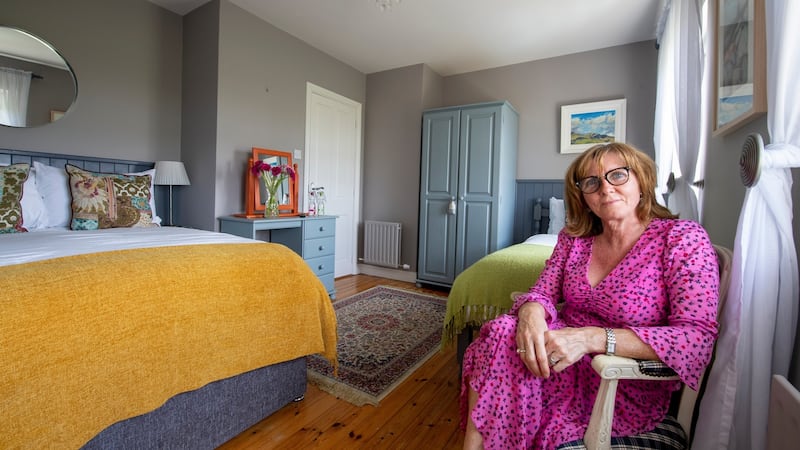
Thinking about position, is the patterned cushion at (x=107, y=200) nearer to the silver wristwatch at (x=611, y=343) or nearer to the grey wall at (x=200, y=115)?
the grey wall at (x=200, y=115)

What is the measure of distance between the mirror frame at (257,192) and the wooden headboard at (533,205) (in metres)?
2.49

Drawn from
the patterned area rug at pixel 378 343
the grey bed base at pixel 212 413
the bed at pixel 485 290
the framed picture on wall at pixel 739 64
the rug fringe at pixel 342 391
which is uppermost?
the framed picture on wall at pixel 739 64

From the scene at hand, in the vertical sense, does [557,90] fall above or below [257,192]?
above

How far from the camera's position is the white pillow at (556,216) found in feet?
11.6

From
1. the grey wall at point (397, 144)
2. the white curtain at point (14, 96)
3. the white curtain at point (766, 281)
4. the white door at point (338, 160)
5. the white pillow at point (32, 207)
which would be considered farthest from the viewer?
the grey wall at point (397, 144)

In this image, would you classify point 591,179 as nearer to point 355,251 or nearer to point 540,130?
point 540,130

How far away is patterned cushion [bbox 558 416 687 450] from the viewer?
86cm

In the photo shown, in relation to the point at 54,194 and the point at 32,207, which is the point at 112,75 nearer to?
the point at 54,194

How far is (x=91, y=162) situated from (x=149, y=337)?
2.47 m

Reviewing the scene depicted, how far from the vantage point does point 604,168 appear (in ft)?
3.66

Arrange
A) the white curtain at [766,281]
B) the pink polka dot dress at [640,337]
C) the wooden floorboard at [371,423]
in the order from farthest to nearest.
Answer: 1. the wooden floorboard at [371,423]
2. the pink polka dot dress at [640,337]
3. the white curtain at [766,281]

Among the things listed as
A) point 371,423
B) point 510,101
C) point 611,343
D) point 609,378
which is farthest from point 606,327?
point 510,101

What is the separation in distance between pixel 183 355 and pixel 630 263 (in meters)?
1.48

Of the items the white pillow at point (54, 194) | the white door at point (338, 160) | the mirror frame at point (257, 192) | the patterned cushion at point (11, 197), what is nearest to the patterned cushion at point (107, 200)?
the white pillow at point (54, 194)
